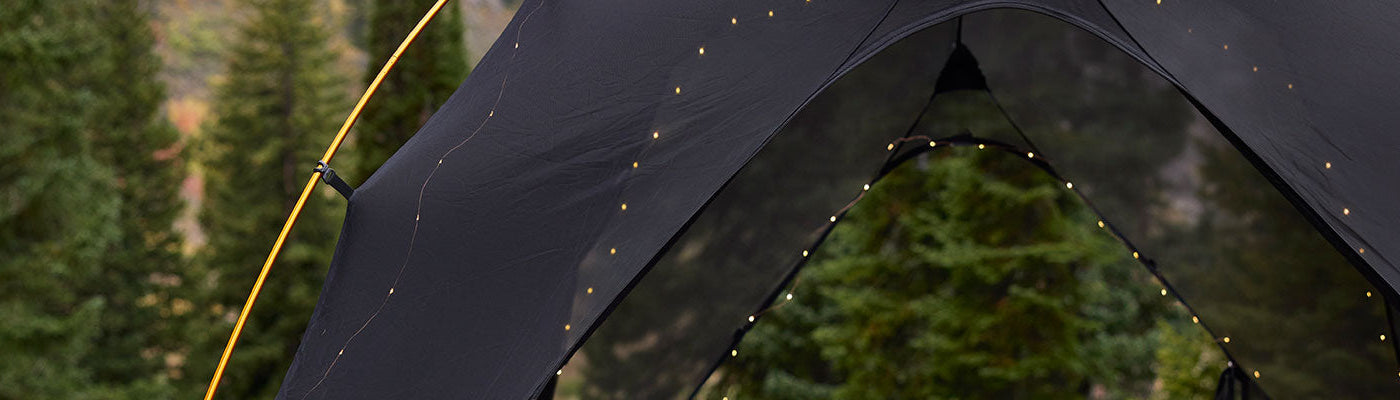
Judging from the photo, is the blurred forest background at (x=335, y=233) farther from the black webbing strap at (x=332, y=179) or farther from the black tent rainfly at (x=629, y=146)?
the black webbing strap at (x=332, y=179)

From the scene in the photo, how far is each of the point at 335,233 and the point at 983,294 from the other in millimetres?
8504

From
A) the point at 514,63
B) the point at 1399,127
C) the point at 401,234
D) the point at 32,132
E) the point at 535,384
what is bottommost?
the point at 1399,127

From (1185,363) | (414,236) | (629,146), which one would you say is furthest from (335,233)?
(629,146)

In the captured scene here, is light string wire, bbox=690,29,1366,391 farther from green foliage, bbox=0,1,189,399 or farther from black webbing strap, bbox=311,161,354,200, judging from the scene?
green foliage, bbox=0,1,189,399

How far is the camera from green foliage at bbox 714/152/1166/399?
7.53 meters

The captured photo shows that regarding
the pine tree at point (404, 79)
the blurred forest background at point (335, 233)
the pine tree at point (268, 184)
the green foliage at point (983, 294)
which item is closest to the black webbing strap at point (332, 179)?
the blurred forest background at point (335, 233)

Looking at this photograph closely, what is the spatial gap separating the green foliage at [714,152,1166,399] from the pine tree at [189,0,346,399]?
6.93 m

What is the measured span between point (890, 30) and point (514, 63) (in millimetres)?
770

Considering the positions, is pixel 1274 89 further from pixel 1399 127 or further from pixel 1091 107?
pixel 1091 107

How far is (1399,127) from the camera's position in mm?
1979

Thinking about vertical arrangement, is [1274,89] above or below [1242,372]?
above

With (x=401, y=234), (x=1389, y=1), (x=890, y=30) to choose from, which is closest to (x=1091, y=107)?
(x=1389, y=1)

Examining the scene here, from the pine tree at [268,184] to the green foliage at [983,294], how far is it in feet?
22.7

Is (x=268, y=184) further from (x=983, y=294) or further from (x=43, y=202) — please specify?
(x=983, y=294)
